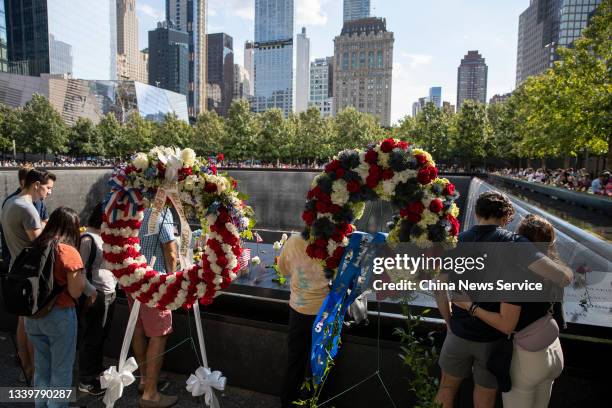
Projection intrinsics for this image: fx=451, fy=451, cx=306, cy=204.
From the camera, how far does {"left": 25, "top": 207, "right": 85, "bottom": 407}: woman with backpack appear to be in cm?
315

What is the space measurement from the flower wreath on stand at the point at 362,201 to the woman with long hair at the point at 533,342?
1.73 feet

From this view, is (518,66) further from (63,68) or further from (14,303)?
(14,303)

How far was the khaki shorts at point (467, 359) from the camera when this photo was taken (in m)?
2.70

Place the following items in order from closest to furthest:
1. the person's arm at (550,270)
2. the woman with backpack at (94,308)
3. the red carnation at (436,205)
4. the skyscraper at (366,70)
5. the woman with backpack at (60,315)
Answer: the person's arm at (550,270), the red carnation at (436,205), the woman with backpack at (60,315), the woman with backpack at (94,308), the skyscraper at (366,70)

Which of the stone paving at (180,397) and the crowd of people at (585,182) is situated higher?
the crowd of people at (585,182)

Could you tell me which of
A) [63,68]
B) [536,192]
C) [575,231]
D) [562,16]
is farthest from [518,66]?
[575,231]

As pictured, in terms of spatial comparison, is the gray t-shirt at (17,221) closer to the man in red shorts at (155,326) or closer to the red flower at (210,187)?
the man in red shorts at (155,326)

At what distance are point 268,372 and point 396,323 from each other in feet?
4.23

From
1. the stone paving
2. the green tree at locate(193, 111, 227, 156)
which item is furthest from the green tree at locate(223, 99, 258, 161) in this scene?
the stone paving

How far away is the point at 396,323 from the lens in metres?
3.67

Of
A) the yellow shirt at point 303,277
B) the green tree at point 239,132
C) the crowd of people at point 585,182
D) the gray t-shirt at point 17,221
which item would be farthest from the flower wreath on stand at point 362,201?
the green tree at point 239,132

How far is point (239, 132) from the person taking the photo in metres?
56.5

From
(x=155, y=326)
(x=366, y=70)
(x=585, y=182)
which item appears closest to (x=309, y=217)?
(x=155, y=326)

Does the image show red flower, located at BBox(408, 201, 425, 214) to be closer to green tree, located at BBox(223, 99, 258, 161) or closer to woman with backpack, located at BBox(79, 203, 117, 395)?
woman with backpack, located at BBox(79, 203, 117, 395)
